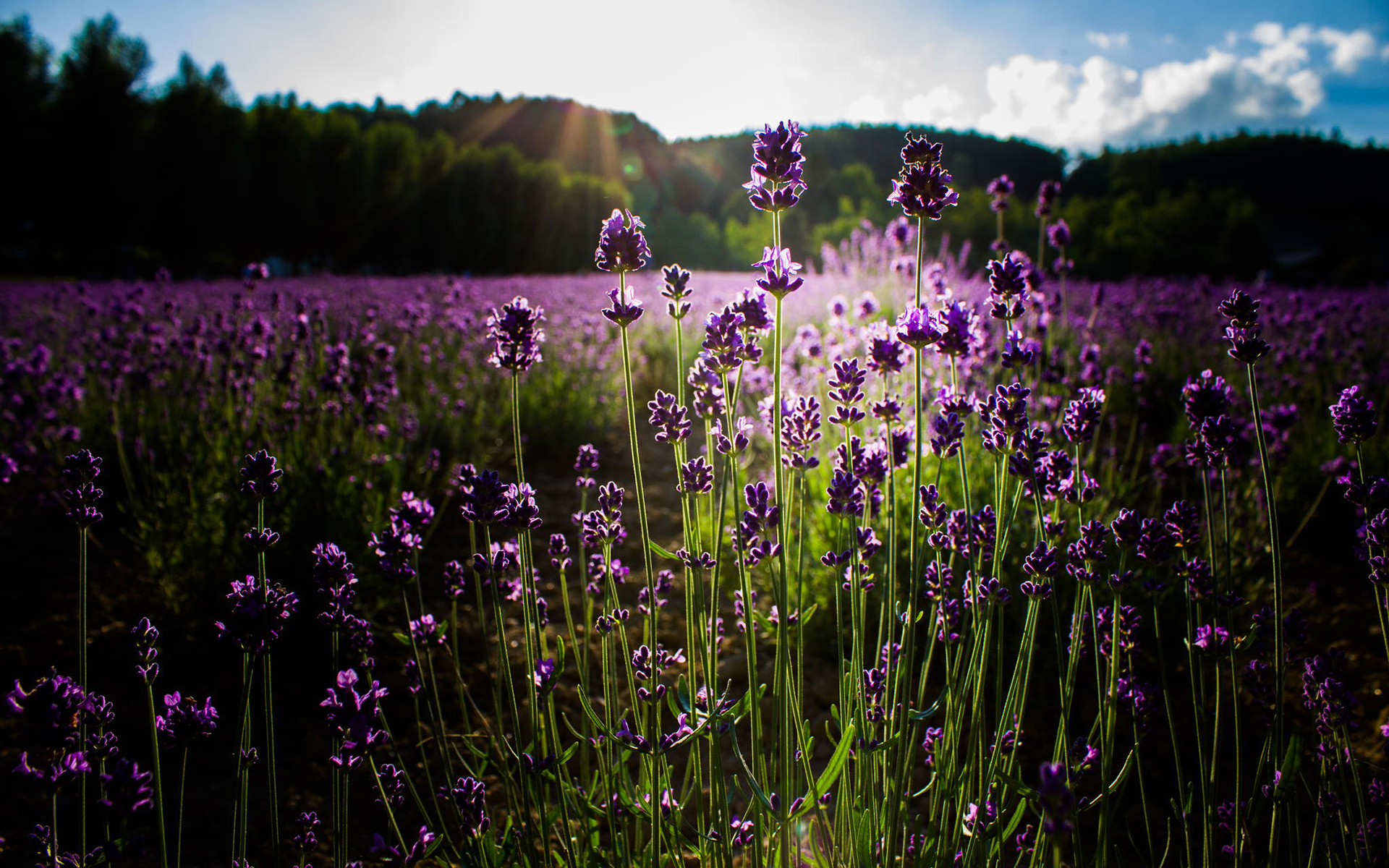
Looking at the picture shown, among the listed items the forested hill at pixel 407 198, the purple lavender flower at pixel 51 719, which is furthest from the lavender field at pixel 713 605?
the forested hill at pixel 407 198

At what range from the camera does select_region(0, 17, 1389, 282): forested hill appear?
19438 millimetres

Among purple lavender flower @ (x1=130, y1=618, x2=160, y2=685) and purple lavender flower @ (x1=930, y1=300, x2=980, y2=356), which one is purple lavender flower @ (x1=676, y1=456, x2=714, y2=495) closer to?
purple lavender flower @ (x1=930, y1=300, x2=980, y2=356)

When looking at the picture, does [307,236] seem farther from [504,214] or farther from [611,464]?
[611,464]

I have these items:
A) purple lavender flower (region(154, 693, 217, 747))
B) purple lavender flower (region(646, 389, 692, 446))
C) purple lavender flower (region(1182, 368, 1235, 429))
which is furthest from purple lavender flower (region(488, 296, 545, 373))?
purple lavender flower (region(1182, 368, 1235, 429))

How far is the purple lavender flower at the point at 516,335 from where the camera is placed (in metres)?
1.17

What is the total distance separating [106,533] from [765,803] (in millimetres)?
3602

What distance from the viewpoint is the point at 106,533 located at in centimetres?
320

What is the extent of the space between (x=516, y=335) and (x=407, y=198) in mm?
32294

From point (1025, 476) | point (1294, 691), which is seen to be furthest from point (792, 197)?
point (1294, 691)

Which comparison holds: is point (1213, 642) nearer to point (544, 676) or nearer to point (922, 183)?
point (922, 183)

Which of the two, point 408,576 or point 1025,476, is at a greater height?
point 1025,476

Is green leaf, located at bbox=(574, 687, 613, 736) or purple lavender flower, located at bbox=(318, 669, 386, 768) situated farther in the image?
green leaf, located at bbox=(574, 687, 613, 736)

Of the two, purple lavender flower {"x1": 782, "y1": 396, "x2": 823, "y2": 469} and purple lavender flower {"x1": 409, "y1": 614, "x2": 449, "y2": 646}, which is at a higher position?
purple lavender flower {"x1": 782, "y1": 396, "x2": 823, "y2": 469}

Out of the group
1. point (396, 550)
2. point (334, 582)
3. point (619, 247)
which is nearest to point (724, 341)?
point (619, 247)
